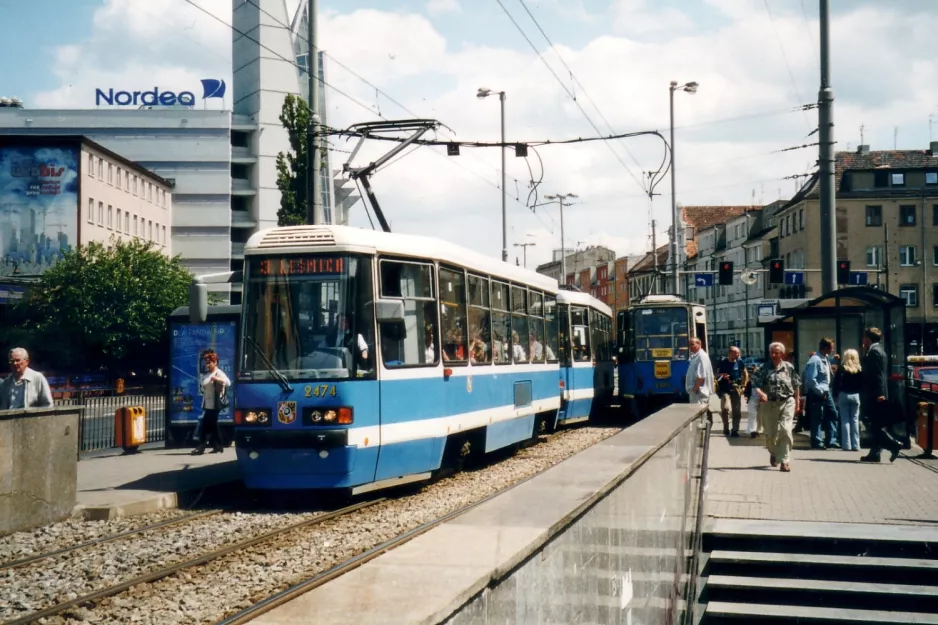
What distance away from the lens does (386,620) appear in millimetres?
2164

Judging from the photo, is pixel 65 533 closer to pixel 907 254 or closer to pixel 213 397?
pixel 213 397

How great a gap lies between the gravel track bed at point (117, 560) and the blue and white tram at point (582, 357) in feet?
37.6

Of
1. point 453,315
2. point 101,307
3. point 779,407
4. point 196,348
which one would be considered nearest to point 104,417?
point 196,348

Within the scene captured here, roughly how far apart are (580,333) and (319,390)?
13513 mm

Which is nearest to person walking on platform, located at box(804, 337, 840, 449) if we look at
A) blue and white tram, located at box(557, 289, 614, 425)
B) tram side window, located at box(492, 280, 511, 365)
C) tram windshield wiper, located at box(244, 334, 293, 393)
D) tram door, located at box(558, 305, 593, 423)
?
tram side window, located at box(492, 280, 511, 365)

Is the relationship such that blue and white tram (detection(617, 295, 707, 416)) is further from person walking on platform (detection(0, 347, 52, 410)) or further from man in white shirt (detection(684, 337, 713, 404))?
person walking on platform (detection(0, 347, 52, 410))

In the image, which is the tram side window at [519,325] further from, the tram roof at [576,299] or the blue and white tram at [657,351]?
the blue and white tram at [657,351]

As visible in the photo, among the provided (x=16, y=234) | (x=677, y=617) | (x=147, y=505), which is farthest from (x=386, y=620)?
(x=16, y=234)

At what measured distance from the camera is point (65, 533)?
35.3 ft

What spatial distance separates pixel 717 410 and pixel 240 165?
2778 inches

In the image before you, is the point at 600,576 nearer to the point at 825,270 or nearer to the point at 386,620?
the point at 386,620

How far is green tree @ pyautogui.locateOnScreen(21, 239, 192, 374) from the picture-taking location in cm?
5647

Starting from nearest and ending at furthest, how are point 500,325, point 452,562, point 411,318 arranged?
point 452,562 < point 411,318 < point 500,325

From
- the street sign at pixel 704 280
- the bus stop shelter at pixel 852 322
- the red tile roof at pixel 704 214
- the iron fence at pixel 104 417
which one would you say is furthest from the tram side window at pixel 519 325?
the red tile roof at pixel 704 214
